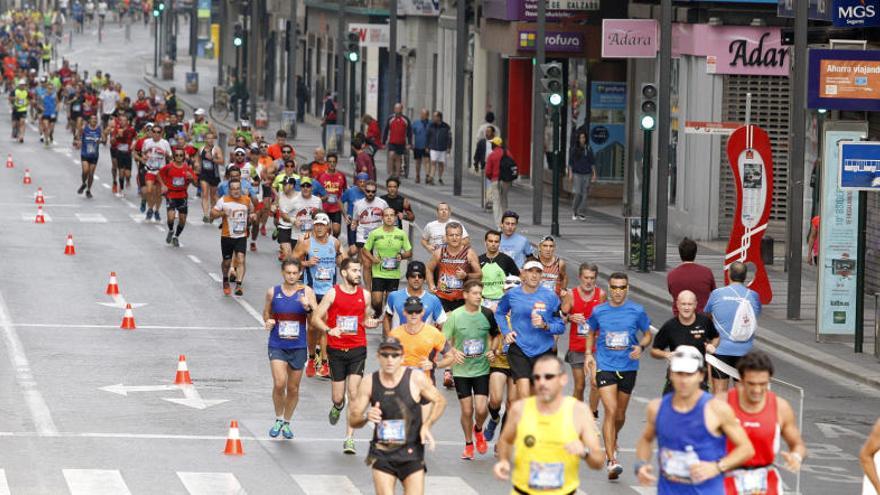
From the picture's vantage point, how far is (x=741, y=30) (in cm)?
3816

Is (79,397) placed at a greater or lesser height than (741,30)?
lesser

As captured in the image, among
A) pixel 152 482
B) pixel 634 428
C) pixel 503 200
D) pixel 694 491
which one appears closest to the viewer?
pixel 694 491

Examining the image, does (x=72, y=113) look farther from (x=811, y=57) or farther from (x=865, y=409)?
(x=865, y=409)

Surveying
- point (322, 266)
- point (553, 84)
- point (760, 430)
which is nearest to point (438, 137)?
point (553, 84)

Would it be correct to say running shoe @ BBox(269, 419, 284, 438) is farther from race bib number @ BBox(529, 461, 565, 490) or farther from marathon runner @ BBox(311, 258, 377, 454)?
race bib number @ BBox(529, 461, 565, 490)

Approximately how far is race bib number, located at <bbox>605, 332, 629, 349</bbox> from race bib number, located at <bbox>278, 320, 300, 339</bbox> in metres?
2.92

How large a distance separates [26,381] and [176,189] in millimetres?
13888

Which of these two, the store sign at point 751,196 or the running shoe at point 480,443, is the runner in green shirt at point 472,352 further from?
the store sign at point 751,196

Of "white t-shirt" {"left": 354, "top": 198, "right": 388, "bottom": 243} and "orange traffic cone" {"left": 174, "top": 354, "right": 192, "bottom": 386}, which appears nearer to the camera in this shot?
"orange traffic cone" {"left": 174, "top": 354, "right": 192, "bottom": 386}

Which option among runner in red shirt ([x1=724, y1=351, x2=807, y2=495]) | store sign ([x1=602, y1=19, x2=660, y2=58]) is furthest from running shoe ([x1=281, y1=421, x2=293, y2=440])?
store sign ([x1=602, y1=19, x2=660, y2=58])

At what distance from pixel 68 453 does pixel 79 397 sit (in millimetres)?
2993

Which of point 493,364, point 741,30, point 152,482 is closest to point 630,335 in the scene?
point 493,364

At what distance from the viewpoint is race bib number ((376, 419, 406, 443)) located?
14375 mm

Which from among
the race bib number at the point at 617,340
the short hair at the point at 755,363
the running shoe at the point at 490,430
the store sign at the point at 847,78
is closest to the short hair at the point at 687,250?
the race bib number at the point at 617,340
